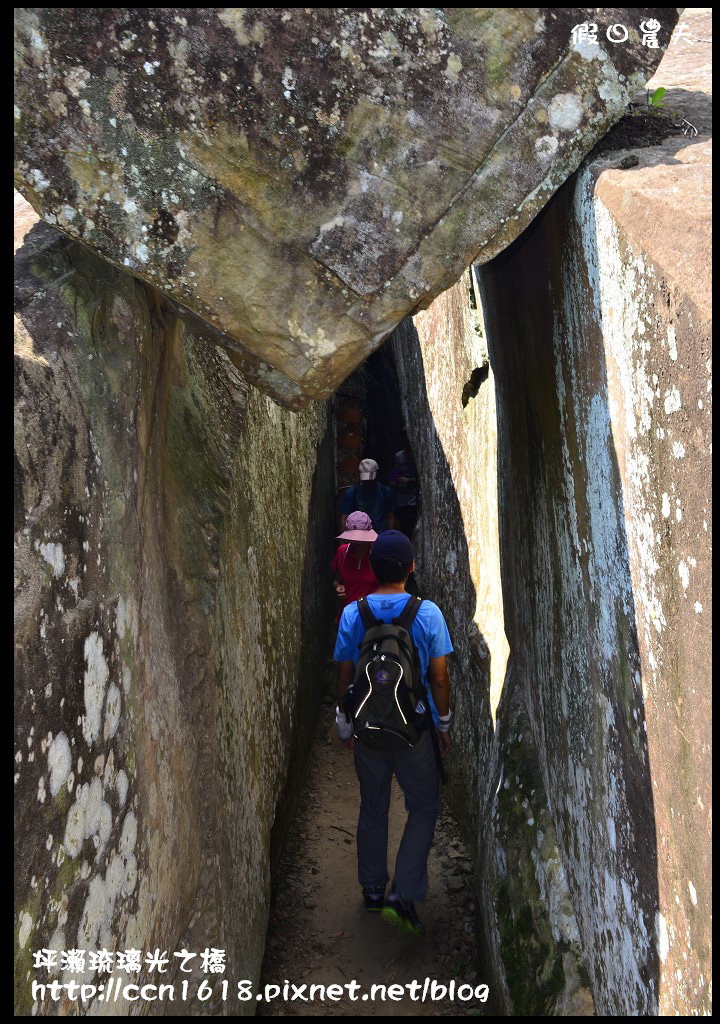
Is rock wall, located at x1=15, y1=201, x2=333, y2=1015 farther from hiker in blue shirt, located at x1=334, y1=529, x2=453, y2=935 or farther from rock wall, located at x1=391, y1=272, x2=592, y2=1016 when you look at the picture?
rock wall, located at x1=391, y1=272, x2=592, y2=1016

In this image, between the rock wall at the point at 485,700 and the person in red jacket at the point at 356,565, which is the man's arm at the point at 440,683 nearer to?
the rock wall at the point at 485,700

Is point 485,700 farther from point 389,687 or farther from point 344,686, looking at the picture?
point 389,687

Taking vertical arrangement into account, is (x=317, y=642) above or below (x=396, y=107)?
below

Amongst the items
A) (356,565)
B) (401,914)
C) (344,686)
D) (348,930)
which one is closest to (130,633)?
(344,686)

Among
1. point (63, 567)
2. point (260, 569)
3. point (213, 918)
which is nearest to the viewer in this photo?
point (63, 567)

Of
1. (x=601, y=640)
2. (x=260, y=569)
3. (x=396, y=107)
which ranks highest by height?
(x=396, y=107)

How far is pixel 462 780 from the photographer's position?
4.53 metres

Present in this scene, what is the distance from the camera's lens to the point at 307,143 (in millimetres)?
2375

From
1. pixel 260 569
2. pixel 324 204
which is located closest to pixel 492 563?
pixel 260 569

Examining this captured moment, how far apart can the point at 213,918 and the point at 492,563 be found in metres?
2.09

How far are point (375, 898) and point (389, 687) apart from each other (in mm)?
1264

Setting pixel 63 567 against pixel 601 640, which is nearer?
pixel 63 567

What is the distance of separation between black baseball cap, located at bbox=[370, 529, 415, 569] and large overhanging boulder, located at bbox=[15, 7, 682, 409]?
1014 millimetres
